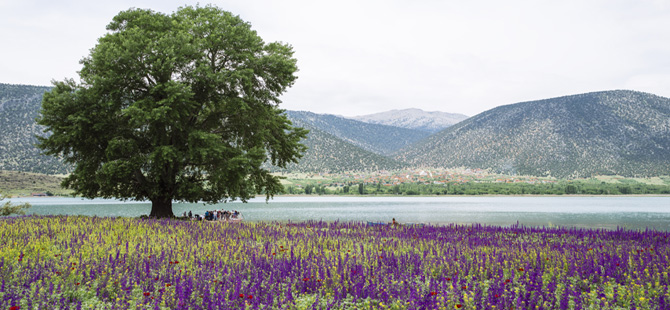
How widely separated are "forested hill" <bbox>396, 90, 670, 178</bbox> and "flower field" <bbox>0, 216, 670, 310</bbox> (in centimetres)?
16746

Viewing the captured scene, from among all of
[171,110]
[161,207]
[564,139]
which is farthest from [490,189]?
[171,110]

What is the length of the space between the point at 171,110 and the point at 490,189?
157 metres

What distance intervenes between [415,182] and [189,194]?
170468 mm

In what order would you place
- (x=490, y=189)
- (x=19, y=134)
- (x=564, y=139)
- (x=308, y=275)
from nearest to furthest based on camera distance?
(x=308, y=275)
(x=490, y=189)
(x=564, y=139)
(x=19, y=134)

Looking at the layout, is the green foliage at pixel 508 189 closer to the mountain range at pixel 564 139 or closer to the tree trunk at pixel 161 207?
the mountain range at pixel 564 139

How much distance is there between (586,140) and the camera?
174 metres

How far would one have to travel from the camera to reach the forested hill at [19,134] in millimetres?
179375

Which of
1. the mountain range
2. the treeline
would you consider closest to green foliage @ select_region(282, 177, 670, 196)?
the treeline

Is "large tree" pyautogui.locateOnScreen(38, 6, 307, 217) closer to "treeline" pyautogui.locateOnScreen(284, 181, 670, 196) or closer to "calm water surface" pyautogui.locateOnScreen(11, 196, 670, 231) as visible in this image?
"calm water surface" pyautogui.locateOnScreen(11, 196, 670, 231)

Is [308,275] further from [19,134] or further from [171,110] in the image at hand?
[19,134]

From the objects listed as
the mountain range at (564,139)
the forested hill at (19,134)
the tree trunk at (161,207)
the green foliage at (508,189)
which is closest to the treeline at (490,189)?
the green foliage at (508,189)

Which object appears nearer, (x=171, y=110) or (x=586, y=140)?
(x=171, y=110)

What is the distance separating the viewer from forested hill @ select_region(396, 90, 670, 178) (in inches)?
6496

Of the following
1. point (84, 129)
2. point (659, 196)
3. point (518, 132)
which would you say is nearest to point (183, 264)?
point (84, 129)
